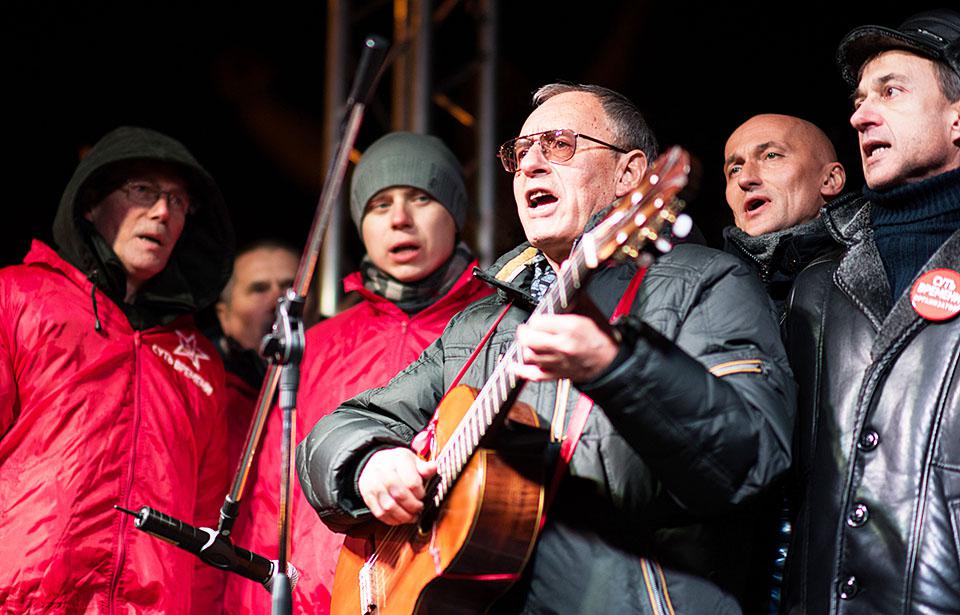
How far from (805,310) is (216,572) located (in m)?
2.34

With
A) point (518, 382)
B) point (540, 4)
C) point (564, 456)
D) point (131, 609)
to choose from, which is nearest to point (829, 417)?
point (564, 456)

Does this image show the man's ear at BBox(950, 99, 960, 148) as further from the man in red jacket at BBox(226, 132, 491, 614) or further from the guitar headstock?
the man in red jacket at BBox(226, 132, 491, 614)

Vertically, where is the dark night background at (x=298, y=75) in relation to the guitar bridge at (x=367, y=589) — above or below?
above

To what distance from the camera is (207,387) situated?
13.3 ft

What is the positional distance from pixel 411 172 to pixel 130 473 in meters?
1.57

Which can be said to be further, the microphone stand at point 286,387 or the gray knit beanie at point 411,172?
the gray knit beanie at point 411,172

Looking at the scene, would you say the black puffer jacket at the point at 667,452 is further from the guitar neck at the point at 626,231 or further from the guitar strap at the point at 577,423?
the guitar neck at the point at 626,231

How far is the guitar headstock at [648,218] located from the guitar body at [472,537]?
514 millimetres

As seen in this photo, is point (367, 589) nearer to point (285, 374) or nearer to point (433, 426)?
point (433, 426)

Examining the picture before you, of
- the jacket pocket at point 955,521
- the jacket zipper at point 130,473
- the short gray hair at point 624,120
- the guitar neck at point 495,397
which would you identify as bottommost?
the jacket zipper at point 130,473

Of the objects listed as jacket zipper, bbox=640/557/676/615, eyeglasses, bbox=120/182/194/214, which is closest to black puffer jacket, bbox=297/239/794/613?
jacket zipper, bbox=640/557/676/615

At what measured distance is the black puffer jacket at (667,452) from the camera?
2.16 metres

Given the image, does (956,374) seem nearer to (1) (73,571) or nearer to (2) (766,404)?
(2) (766,404)

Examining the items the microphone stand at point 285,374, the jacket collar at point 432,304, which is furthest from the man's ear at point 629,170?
the jacket collar at point 432,304
